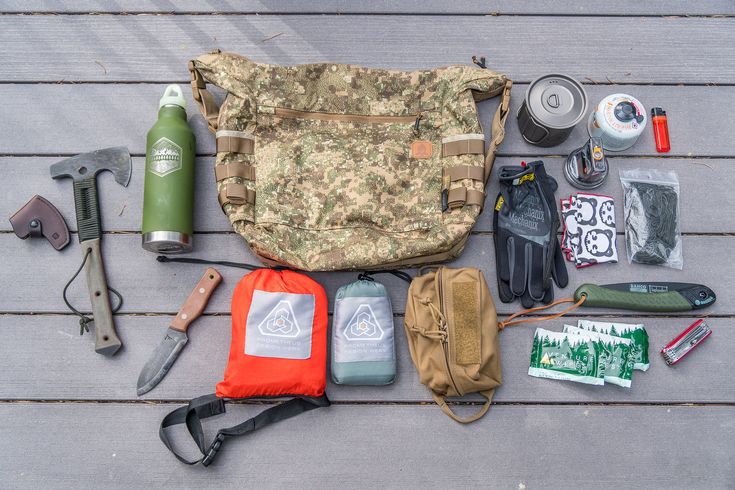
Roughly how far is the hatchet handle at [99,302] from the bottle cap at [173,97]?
1.88ft

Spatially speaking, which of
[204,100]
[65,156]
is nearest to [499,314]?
[204,100]

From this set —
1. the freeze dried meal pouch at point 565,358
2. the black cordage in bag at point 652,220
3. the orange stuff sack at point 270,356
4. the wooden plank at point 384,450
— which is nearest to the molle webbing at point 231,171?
the orange stuff sack at point 270,356

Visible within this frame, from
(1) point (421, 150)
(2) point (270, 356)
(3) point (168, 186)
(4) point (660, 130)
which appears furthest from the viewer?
(4) point (660, 130)

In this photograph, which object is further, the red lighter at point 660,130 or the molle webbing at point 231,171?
the red lighter at point 660,130

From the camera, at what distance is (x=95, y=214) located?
1.87 metres

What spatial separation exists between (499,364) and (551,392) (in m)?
0.25

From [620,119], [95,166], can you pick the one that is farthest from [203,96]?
[620,119]

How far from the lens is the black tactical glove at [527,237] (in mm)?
1833

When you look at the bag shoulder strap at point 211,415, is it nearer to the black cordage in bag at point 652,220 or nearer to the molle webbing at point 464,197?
the molle webbing at point 464,197

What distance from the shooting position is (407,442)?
177cm

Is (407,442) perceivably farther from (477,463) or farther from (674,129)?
(674,129)

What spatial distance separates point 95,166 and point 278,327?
0.98 m

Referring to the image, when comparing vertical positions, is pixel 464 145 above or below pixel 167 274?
above

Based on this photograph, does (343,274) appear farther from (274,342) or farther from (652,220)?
(652,220)
